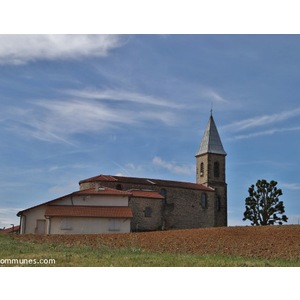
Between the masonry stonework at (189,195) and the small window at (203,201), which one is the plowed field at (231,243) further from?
the small window at (203,201)

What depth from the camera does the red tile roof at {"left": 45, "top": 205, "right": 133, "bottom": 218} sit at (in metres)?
33.9

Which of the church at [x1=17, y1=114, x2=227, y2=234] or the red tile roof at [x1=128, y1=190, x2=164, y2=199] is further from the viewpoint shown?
the red tile roof at [x1=128, y1=190, x2=164, y2=199]

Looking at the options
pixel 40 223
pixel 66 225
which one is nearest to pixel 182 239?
pixel 66 225

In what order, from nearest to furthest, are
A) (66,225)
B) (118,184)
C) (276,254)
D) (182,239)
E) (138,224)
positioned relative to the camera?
1. (276,254)
2. (182,239)
3. (66,225)
4. (138,224)
5. (118,184)

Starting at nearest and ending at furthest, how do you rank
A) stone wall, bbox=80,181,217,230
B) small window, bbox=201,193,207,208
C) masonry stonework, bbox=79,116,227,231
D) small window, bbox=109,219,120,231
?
small window, bbox=109,219,120,231 < masonry stonework, bbox=79,116,227,231 < stone wall, bbox=80,181,217,230 < small window, bbox=201,193,207,208

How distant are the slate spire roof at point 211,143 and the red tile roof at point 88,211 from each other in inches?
1060

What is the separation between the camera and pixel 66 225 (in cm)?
3369

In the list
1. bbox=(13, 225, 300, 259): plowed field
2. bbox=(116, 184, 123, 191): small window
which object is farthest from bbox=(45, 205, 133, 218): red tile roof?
bbox=(13, 225, 300, 259): plowed field

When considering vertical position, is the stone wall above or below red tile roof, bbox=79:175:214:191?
below

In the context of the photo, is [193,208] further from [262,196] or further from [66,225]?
[66,225]

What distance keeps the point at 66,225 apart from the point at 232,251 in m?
20.2

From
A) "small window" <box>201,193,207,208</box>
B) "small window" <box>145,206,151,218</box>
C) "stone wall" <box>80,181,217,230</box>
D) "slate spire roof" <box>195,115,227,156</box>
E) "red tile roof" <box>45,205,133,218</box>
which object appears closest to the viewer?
"red tile roof" <box>45,205,133,218</box>

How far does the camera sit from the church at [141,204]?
3397 cm

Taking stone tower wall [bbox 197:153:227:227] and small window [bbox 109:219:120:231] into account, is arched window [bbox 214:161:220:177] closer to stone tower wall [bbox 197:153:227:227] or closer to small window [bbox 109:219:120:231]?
stone tower wall [bbox 197:153:227:227]
